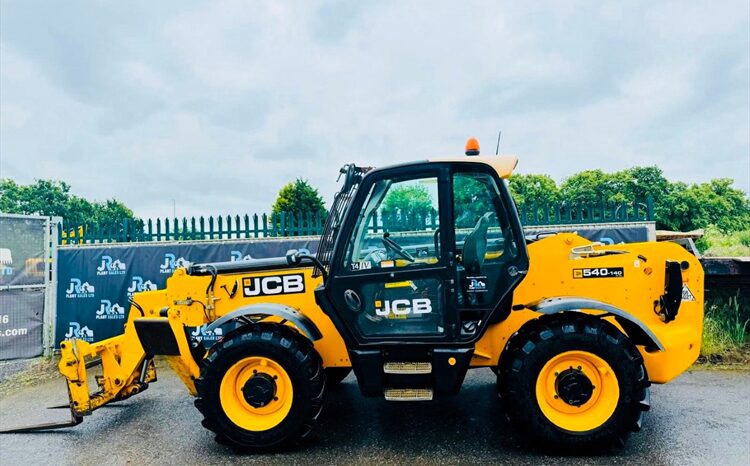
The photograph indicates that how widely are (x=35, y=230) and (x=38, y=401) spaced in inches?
113

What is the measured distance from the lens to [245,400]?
11.9 ft

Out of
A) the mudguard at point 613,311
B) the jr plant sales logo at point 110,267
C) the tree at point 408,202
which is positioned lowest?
the mudguard at point 613,311

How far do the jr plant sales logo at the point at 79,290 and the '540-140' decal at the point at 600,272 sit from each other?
22.7 feet

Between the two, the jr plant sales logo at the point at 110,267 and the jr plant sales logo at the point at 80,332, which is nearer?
the jr plant sales logo at the point at 80,332

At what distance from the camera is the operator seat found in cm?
357

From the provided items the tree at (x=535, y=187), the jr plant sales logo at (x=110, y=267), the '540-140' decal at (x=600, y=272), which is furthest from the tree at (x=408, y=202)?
the tree at (x=535, y=187)

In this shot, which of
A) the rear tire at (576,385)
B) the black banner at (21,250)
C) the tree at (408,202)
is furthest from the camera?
the black banner at (21,250)

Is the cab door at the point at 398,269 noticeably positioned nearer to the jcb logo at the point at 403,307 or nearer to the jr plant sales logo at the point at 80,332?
the jcb logo at the point at 403,307

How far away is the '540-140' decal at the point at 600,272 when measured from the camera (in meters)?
3.79

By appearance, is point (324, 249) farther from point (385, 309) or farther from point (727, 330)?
point (727, 330)

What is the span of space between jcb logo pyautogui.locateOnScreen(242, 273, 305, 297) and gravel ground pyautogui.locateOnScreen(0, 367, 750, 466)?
1247mm

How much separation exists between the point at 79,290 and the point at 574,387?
712 cm

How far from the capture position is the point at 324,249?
3.86m

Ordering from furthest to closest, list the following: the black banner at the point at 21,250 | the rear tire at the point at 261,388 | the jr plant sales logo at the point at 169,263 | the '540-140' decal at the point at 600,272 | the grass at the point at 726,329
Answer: the jr plant sales logo at the point at 169,263, the black banner at the point at 21,250, the grass at the point at 726,329, the '540-140' decal at the point at 600,272, the rear tire at the point at 261,388
